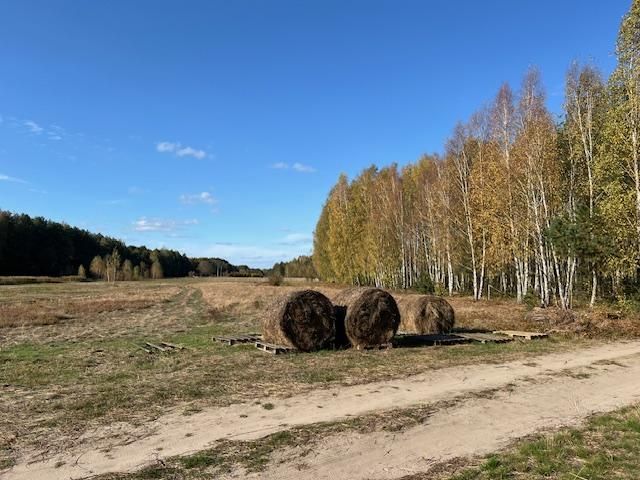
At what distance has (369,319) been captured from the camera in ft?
50.6

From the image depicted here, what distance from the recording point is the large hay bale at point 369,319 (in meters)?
15.4

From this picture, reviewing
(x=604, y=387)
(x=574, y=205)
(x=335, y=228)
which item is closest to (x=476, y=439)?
(x=604, y=387)

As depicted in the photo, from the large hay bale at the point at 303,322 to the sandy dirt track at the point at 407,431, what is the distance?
13.7 ft

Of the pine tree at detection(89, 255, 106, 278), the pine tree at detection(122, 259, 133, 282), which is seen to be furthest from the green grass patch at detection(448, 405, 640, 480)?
the pine tree at detection(122, 259, 133, 282)

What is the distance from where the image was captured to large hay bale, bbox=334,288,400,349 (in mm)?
15375

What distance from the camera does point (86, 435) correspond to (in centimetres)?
718

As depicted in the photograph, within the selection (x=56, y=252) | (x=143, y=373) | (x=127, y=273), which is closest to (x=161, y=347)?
(x=143, y=373)

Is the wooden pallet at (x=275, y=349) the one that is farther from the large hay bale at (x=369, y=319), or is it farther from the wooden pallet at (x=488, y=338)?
the wooden pallet at (x=488, y=338)

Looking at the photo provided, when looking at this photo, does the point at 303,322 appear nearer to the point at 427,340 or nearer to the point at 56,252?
the point at 427,340

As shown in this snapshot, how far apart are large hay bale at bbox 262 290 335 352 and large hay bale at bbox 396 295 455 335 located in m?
4.96

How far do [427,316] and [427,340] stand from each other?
2.41 metres

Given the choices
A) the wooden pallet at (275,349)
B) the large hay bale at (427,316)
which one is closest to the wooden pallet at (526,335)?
the large hay bale at (427,316)

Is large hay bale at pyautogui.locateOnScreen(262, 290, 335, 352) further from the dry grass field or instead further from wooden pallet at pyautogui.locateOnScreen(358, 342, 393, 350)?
wooden pallet at pyautogui.locateOnScreen(358, 342, 393, 350)

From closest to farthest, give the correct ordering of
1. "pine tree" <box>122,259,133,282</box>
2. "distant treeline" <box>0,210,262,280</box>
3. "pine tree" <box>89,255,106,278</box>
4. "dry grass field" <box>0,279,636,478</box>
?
"dry grass field" <box>0,279,636,478</box> < "distant treeline" <box>0,210,262,280</box> < "pine tree" <box>89,255,106,278</box> < "pine tree" <box>122,259,133,282</box>
